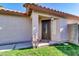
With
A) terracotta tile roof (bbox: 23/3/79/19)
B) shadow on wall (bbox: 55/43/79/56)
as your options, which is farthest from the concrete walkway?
terracotta tile roof (bbox: 23/3/79/19)

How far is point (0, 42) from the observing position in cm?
407

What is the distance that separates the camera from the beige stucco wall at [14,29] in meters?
4.14

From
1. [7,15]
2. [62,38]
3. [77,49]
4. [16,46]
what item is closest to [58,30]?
[62,38]

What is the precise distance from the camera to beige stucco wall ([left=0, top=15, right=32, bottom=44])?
4.14 metres

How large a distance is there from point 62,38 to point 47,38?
21.6 inches

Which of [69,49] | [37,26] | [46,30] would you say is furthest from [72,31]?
[37,26]

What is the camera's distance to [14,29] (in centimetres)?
425

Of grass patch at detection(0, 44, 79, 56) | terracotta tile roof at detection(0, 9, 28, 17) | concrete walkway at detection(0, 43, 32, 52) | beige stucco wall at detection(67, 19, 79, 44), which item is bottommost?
grass patch at detection(0, 44, 79, 56)

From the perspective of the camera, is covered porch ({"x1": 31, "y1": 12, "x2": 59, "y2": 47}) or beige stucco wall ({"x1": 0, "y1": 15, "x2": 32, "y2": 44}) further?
covered porch ({"x1": 31, "y1": 12, "x2": 59, "y2": 47})

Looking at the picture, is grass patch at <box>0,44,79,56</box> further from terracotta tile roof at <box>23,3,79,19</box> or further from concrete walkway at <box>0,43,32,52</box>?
terracotta tile roof at <box>23,3,79,19</box>

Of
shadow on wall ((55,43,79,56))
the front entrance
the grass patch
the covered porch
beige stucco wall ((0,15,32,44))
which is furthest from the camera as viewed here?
the front entrance

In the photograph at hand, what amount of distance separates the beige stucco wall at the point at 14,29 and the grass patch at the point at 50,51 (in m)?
0.46

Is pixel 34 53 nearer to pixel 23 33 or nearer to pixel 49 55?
pixel 49 55

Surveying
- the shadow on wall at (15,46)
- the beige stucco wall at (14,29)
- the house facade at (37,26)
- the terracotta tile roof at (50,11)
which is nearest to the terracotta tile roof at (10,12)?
the house facade at (37,26)
